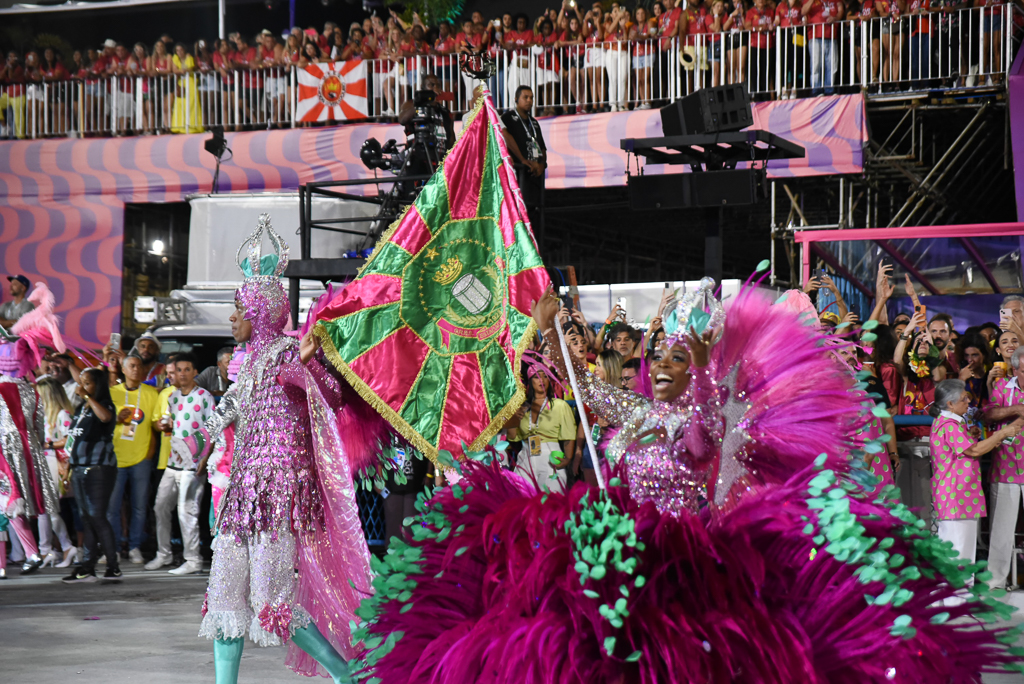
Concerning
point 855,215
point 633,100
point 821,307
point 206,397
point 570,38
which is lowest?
point 206,397

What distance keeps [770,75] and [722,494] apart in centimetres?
1010

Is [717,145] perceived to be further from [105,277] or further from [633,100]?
[105,277]

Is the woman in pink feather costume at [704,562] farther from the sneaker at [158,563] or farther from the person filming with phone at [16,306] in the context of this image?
the person filming with phone at [16,306]

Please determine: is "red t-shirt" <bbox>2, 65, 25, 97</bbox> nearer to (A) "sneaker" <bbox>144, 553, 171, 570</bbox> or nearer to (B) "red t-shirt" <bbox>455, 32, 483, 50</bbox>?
(B) "red t-shirt" <bbox>455, 32, 483, 50</bbox>

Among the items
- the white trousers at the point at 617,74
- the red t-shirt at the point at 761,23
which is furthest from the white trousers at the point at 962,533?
the white trousers at the point at 617,74

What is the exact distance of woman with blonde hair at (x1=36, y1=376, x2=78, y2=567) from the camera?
878 centimetres

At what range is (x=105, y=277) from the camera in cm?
1417

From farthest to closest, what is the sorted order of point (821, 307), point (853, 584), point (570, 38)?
point (570, 38) < point (821, 307) < point (853, 584)

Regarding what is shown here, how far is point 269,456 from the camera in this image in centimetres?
390

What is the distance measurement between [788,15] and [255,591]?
32.6 ft

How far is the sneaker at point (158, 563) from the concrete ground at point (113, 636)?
381mm

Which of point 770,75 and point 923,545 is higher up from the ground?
point 770,75

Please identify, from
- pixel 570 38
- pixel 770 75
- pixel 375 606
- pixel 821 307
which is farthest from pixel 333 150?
pixel 375 606

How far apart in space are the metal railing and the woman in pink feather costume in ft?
29.5
